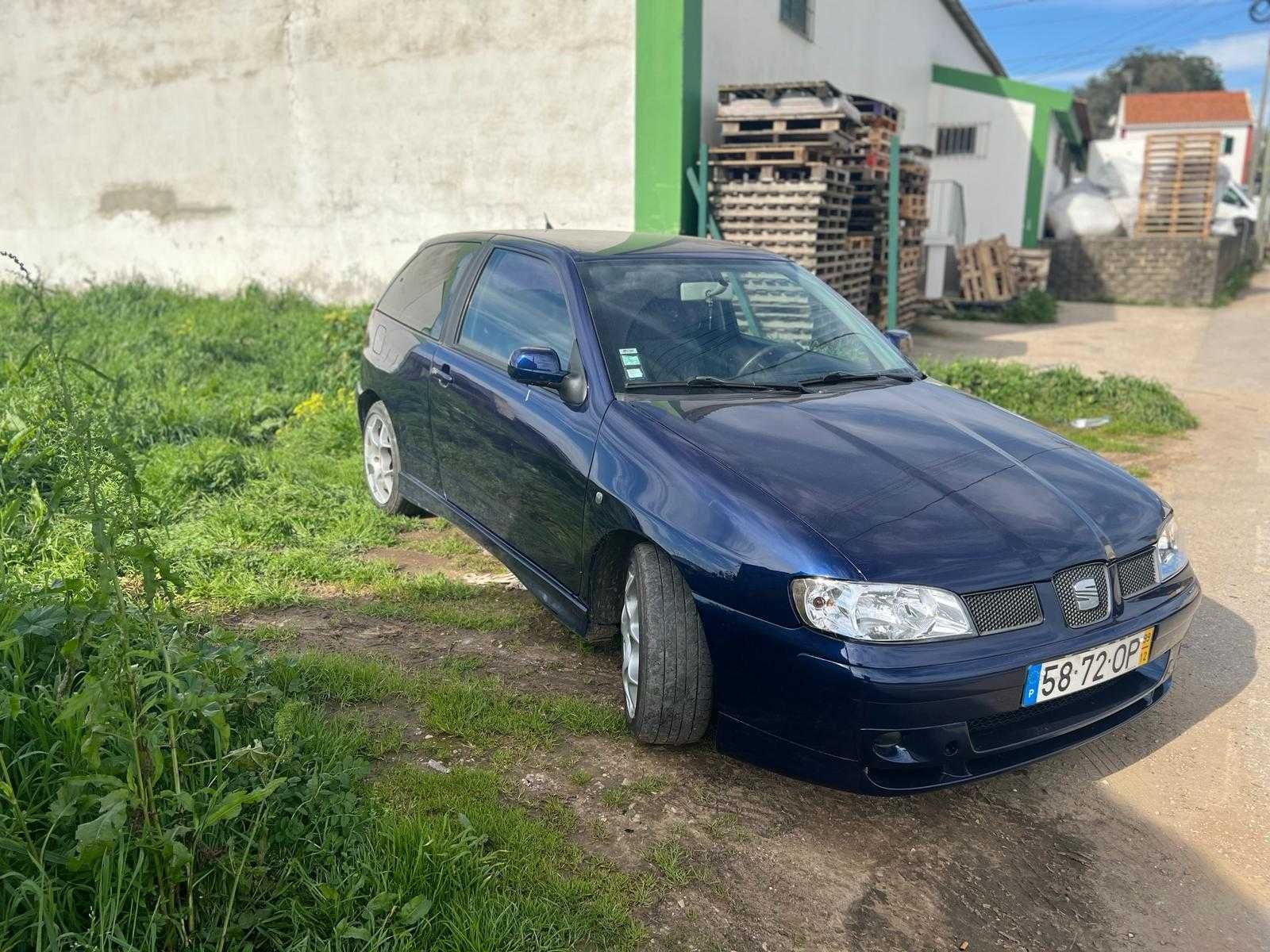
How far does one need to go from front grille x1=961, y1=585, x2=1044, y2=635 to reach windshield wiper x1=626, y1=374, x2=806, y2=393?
48.7 inches

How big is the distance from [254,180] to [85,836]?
11.6m

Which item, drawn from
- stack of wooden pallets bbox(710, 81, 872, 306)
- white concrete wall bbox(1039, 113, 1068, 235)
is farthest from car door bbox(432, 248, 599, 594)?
white concrete wall bbox(1039, 113, 1068, 235)

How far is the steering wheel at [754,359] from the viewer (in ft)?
12.6

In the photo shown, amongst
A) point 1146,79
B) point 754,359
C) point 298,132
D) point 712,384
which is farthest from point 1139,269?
point 1146,79

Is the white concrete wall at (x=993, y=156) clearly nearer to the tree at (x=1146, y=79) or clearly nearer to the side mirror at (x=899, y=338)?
the side mirror at (x=899, y=338)

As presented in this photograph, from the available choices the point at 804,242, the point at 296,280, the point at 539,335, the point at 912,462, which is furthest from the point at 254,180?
the point at 912,462

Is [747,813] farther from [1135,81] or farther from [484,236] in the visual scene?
[1135,81]

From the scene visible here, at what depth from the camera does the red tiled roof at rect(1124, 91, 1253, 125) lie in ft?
164

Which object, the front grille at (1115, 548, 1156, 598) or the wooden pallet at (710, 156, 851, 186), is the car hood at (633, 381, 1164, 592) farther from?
the wooden pallet at (710, 156, 851, 186)

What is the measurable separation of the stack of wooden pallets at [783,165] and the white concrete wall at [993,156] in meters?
12.2

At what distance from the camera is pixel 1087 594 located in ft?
9.70

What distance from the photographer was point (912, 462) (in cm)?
327

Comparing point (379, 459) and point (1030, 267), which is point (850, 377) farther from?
point (1030, 267)

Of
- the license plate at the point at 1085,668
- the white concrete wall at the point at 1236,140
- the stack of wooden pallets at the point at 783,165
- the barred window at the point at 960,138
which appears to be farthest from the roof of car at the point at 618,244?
the white concrete wall at the point at 1236,140
